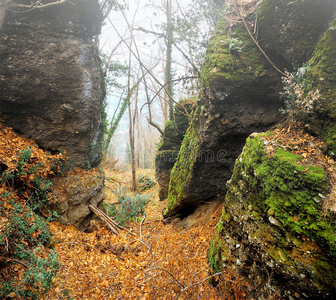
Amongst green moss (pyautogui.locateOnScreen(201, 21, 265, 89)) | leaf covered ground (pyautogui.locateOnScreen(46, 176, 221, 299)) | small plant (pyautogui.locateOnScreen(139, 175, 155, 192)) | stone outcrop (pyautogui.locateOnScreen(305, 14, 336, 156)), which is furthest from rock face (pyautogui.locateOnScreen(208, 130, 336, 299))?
small plant (pyautogui.locateOnScreen(139, 175, 155, 192))

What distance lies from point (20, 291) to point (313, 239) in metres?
4.25

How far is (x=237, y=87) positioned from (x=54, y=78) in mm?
5856

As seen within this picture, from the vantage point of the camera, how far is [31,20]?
6441 mm

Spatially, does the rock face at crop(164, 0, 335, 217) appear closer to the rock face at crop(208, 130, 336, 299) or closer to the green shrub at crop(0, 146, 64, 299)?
the rock face at crop(208, 130, 336, 299)

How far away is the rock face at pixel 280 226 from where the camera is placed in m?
2.16

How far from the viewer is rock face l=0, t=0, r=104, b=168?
19.9 feet

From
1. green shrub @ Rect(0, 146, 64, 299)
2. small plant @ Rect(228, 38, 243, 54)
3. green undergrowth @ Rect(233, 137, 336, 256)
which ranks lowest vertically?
green shrub @ Rect(0, 146, 64, 299)

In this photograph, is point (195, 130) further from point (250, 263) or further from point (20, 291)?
point (20, 291)

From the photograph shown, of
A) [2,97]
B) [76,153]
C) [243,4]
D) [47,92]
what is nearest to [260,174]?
[243,4]

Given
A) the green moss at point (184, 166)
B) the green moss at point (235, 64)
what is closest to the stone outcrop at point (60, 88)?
the green moss at point (184, 166)

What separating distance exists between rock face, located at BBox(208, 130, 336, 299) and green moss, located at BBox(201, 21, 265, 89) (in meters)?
2.13

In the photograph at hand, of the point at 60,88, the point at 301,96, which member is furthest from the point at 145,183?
the point at 301,96

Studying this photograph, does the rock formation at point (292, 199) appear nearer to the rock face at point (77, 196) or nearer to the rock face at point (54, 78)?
the rock face at point (77, 196)

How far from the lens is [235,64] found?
16.6 ft
